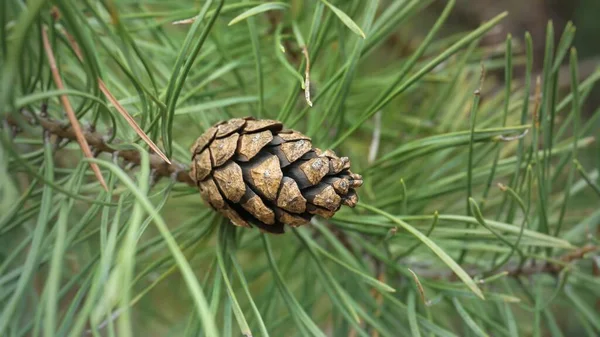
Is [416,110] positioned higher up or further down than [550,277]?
higher up

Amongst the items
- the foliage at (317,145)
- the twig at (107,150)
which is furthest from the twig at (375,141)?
the twig at (107,150)

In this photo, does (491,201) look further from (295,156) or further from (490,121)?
(295,156)

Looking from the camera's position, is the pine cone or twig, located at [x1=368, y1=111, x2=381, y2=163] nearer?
the pine cone

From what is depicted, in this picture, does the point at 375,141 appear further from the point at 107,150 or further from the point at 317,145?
the point at 107,150

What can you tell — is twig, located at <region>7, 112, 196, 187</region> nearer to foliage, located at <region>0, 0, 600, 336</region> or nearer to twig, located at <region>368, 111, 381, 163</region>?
foliage, located at <region>0, 0, 600, 336</region>

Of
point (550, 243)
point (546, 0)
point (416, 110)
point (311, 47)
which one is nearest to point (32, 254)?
point (311, 47)

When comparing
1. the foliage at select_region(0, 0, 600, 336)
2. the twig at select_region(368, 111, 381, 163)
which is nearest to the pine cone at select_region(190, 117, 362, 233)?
the foliage at select_region(0, 0, 600, 336)

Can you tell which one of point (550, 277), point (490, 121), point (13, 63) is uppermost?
point (13, 63)

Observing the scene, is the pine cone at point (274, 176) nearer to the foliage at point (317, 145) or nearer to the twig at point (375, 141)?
the foliage at point (317, 145)

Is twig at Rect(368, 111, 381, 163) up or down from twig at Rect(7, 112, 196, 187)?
down
